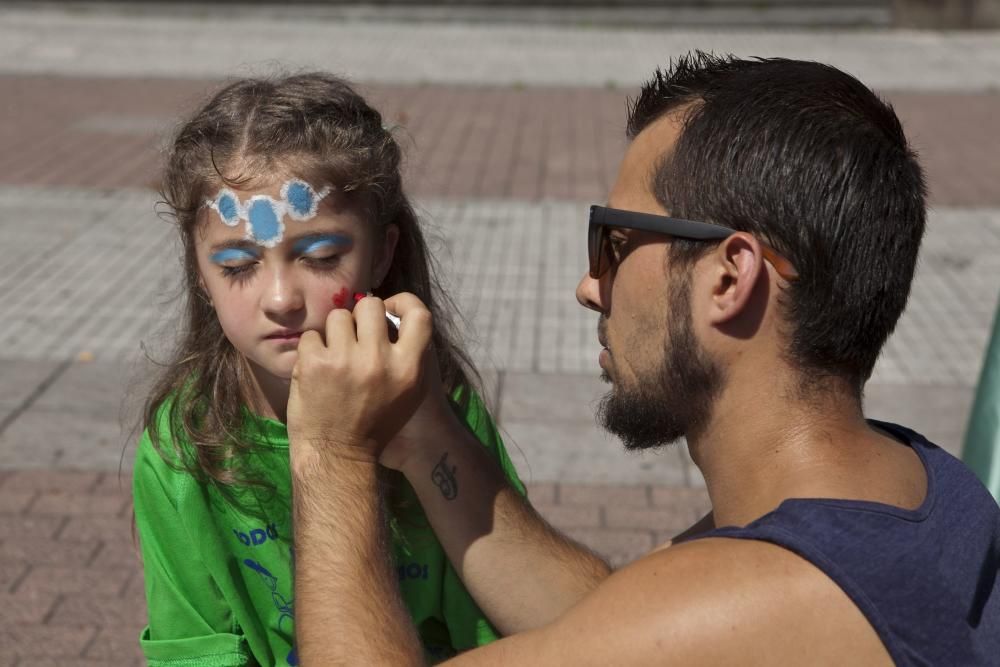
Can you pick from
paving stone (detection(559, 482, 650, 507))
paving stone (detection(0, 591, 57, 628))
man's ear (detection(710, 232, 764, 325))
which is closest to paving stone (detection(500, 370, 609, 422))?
paving stone (detection(559, 482, 650, 507))

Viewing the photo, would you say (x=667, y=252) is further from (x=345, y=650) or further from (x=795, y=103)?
(x=345, y=650)

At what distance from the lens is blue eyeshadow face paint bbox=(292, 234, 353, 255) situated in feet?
6.90

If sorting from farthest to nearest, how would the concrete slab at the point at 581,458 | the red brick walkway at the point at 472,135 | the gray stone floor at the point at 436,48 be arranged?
the gray stone floor at the point at 436,48, the red brick walkway at the point at 472,135, the concrete slab at the point at 581,458

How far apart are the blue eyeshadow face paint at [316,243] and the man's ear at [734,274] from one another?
2.27ft

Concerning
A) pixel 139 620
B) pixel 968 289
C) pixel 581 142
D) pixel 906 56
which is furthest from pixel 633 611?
pixel 906 56

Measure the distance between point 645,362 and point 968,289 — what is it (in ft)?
17.0

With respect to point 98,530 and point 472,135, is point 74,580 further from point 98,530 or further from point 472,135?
point 472,135

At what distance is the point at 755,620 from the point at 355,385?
0.66 m

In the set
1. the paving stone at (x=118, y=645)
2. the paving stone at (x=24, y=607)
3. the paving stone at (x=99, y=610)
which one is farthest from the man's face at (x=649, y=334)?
the paving stone at (x=24, y=607)

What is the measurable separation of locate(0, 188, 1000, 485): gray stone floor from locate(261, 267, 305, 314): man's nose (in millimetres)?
1525

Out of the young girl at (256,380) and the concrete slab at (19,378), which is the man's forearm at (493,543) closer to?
the young girl at (256,380)

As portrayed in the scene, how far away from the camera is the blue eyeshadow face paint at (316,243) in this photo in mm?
2104

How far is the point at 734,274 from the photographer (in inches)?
67.7

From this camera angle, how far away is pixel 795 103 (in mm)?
1729
